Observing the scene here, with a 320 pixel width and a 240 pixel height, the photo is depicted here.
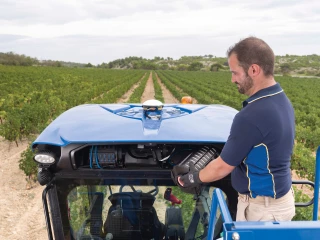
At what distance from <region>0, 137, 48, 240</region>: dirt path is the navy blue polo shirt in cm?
407

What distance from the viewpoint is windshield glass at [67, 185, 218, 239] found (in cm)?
224

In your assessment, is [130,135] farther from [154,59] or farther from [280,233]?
[154,59]

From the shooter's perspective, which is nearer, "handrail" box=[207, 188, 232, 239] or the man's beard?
"handrail" box=[207, 188, 232, 239]

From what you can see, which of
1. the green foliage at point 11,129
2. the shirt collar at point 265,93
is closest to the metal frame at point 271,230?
the shirt collar at point 265,93

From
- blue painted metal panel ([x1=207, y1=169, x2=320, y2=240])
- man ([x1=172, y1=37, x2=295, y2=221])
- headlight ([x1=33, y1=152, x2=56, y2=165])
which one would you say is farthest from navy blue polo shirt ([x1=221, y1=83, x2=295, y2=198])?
headlight ([x1=33, y1=152, x2=56, y2=165])

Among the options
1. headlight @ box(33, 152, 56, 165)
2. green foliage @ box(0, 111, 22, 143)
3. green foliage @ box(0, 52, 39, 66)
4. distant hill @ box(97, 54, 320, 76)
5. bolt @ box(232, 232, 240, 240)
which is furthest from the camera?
distant hill @ box(97, 54, 320, 76)

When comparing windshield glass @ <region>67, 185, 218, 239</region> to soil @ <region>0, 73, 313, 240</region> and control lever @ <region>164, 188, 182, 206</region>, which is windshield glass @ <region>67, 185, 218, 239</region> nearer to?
control lever @ <region>164, 188, 182, 206</region>

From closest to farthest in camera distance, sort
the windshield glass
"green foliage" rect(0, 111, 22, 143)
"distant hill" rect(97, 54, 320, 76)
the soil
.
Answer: the windshield glass → the soil → "green foliage" rect(0, 111, 22, 143) → "distant hill" rect(97, 54, 320, 76)

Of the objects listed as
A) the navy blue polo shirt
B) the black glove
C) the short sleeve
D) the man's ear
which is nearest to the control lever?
the black glove

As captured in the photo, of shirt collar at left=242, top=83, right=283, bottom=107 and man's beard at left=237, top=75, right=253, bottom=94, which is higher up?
man's beard at left=237, top=75, right=253, bottom=94

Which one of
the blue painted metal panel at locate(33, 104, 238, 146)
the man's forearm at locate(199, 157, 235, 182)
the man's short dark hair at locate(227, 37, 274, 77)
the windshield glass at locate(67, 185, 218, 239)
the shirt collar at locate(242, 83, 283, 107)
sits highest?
the man's short dark hair at locate(227, 37, 274, 77)

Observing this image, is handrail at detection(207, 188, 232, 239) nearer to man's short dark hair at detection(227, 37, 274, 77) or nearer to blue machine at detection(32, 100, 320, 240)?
blue machine at detection(32, 100, 320, 240)

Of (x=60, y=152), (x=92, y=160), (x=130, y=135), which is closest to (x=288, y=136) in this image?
(x=130, y=135)

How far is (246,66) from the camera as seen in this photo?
1.93 m
